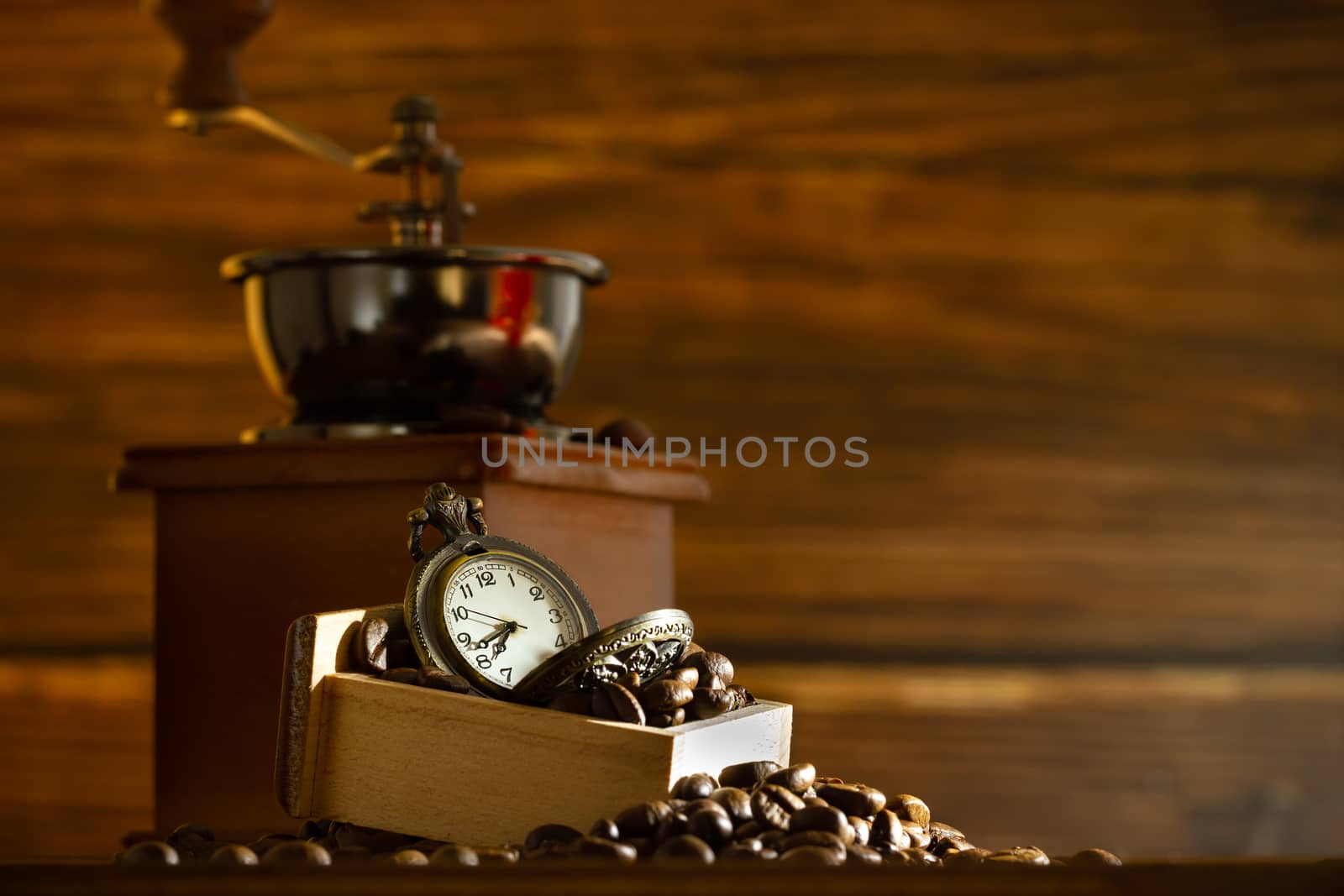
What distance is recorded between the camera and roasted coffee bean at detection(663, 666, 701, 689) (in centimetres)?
78

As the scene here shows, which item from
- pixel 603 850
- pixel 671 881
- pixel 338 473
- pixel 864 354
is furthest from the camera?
pixel 864 354

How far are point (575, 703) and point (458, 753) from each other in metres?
0.07

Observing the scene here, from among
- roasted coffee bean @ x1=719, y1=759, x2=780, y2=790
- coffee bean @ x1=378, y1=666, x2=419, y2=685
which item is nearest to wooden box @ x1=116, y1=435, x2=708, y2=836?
coffee bean @ x1=378, y1=666, x2=419, y2=685

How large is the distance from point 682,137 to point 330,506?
0.94 m

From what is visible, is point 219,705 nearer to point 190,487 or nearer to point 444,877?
point 190,487

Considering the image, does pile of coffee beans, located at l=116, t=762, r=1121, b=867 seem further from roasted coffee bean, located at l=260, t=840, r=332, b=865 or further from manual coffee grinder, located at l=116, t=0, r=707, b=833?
manual coffee grinder, located at l=116, t=0, r=707, b=833

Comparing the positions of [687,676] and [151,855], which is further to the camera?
[687,676]

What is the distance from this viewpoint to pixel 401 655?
33.7 inches

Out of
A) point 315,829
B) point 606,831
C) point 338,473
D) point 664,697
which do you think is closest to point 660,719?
point 664,697

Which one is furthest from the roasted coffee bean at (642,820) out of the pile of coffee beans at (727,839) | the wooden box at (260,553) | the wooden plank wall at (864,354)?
the wooden plank wall at (864,354)

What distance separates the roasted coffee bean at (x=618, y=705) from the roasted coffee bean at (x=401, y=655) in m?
0.15

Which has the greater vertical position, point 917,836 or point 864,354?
point 864,354

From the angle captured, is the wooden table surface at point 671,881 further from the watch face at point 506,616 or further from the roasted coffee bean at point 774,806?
the watch face at point 506,616

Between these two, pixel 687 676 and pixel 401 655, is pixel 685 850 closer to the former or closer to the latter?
pixel 687 676
